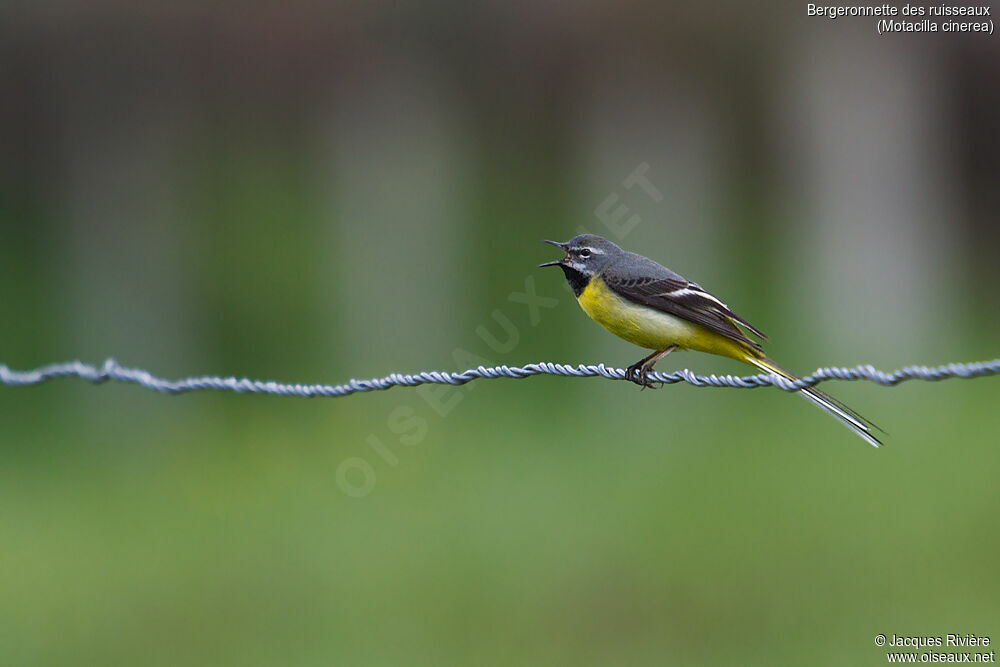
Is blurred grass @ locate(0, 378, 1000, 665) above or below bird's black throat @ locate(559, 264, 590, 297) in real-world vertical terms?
below

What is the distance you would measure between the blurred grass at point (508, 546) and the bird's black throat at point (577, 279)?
220cm

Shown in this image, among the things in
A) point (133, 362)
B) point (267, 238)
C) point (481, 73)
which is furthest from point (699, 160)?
point (133, 362)

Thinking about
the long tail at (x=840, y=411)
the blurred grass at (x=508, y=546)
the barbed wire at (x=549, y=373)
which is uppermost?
the barbed wire at (x=549, y=373)

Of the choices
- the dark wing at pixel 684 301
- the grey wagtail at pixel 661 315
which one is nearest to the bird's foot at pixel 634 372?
the grey wagtail at pixel 661 315

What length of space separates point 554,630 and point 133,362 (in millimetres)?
7296

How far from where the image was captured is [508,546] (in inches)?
298

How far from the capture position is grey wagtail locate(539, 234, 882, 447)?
492cm

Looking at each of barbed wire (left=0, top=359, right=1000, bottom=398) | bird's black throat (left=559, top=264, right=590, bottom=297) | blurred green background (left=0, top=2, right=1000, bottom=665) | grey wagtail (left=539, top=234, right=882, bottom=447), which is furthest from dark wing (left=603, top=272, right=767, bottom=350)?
blurred green background (left=0, top=2, right=1000, bottom=665)

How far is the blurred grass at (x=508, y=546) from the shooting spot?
6.50 metres

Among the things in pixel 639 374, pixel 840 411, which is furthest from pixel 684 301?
pixel 840 411

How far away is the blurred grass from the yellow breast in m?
2.05

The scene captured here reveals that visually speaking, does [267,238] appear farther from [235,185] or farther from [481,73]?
[481,73]

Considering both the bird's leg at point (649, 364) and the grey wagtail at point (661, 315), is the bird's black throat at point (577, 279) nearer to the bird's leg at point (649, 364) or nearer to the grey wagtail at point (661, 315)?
the grey wagtail at point (661, 315)

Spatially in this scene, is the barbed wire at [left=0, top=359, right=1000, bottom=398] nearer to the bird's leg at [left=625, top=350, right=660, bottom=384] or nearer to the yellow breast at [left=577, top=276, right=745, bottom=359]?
the bird's leg at [left=625, top=350, right=660, bottom=384]
